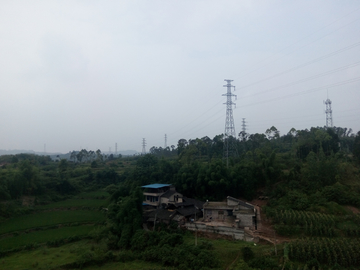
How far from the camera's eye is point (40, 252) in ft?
59.5

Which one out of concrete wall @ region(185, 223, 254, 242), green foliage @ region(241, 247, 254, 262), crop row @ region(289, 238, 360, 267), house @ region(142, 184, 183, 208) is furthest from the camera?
house @ region(142, 184, 183, 208)

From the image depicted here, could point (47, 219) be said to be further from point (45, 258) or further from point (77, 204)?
point (45, 258)

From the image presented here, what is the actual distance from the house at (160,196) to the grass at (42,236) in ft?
19.3

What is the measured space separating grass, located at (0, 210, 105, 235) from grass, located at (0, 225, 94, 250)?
5.40ft

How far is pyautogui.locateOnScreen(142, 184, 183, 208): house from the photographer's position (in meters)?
25.1

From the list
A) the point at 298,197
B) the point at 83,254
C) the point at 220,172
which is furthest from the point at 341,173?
the point at 83,254

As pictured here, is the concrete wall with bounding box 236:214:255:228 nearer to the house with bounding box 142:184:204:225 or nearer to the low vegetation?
the low vegetation

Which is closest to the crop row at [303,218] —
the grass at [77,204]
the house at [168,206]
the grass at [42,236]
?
the house at [168,206]

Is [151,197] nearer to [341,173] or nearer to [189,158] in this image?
[189,158]

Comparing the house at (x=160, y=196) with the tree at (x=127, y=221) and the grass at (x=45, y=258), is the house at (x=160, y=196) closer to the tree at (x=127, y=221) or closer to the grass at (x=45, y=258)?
the tree at (x=127, y=221)

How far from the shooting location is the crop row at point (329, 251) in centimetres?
1309

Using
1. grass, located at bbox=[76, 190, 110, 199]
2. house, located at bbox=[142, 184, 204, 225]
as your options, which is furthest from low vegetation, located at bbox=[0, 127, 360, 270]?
house, located at bbox=[142, 184, 204, 225]

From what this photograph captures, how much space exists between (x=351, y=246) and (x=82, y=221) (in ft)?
70.7

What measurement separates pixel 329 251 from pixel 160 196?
15180 millimetres
